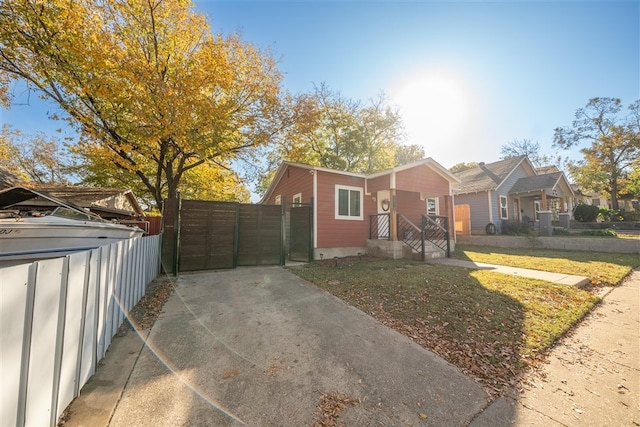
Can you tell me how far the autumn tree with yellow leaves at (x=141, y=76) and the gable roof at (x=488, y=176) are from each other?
1470 cm

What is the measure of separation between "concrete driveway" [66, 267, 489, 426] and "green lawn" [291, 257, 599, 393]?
40 cm

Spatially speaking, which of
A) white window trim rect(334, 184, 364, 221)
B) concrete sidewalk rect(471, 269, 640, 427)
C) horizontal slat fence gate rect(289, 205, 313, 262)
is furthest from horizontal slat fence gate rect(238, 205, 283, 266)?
concrete sidewalk rect(471, 269, 640, 427)

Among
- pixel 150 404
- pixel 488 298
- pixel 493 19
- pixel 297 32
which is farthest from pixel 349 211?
pixel 150 404

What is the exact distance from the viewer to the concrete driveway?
6.68 feet

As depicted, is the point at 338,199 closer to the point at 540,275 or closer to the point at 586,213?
the point at 540,275

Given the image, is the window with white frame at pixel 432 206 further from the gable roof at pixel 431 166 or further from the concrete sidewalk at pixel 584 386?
the concrete sidewalk at pixel 584 386

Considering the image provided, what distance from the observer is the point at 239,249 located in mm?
7637

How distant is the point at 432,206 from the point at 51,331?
49.7 ft

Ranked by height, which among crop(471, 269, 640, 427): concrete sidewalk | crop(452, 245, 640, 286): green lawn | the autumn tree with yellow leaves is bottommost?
crop(471, 269, 640, 427): concrete sidewalk

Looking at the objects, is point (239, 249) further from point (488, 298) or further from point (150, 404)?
point (488, 298)

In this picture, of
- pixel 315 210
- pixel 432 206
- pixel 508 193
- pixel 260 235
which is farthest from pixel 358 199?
pixel 508 193

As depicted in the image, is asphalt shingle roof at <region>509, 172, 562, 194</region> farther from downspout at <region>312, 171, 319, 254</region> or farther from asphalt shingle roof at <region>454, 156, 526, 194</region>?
downspout at <region>312, 171, 319, 254</region>

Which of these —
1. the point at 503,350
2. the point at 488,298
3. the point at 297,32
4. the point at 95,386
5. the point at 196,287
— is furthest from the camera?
the point at 297,32

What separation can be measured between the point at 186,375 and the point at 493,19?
40.3ft
